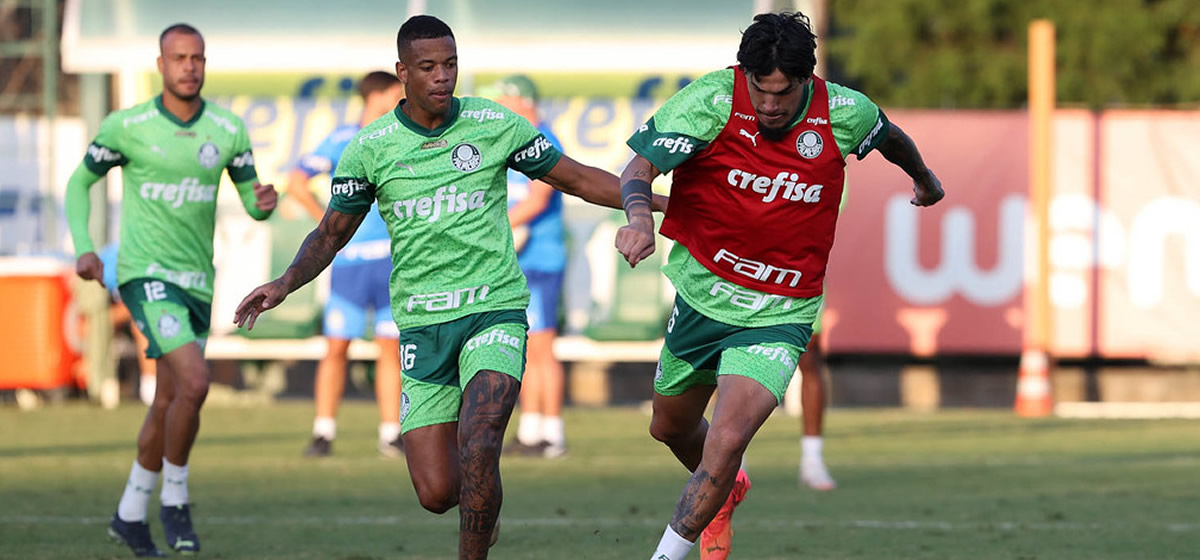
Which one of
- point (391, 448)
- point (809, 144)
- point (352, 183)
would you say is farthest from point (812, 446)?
point (352, 183)

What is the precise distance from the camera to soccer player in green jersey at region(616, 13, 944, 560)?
22.5 feet

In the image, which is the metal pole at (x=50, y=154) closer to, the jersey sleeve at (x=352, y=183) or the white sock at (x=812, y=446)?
the white sock at (x=812, y=446)

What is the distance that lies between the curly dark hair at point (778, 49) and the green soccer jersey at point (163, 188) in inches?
128

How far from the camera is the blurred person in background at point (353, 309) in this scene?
13.1 meters

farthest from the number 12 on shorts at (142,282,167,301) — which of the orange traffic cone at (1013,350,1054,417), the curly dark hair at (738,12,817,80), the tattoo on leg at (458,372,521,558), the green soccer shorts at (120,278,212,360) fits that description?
the orange traffic cone at (1013,350,1054,417)

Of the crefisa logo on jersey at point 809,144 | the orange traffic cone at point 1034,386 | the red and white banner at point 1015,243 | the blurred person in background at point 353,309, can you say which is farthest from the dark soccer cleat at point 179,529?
the red and white banner at point 1015,243

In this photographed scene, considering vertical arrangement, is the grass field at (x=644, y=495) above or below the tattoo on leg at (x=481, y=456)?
below

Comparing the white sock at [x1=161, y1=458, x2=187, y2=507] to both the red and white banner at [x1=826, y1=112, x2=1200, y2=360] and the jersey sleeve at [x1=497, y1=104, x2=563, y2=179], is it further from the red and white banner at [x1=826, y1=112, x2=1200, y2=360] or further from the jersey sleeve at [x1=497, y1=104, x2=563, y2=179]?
the red and white banner at [x1=826, y1=112, x2=1200, y2=360]

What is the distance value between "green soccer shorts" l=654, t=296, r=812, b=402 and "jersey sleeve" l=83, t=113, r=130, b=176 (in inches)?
123

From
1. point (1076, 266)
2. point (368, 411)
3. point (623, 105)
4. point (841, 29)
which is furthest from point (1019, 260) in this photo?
point (841, 29)

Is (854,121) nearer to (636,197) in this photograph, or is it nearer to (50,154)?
(636,197)

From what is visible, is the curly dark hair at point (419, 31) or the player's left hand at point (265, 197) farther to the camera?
the player's left hand at point (265, 197)

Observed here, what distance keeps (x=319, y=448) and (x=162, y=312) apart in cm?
450

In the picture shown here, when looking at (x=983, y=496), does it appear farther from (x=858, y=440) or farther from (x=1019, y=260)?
(x=1019, y=260)
